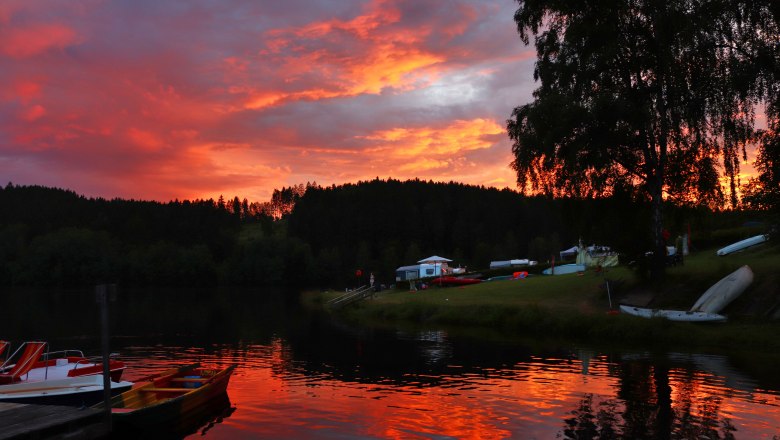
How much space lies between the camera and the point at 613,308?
137ft

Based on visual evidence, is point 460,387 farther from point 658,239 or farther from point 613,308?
point 658,239

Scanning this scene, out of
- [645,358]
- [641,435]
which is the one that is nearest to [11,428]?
[641,435]

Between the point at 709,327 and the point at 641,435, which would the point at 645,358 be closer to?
the point at 709,327

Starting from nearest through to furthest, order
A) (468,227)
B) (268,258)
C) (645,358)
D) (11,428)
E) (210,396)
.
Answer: (11,428), (210,396), (645,358), (268,258), (468,227)

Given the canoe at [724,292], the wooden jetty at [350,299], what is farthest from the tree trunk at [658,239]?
the wooden jetty at [350,299]

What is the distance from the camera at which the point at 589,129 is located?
38438 mm

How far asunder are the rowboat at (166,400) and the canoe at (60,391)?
51.4 inches

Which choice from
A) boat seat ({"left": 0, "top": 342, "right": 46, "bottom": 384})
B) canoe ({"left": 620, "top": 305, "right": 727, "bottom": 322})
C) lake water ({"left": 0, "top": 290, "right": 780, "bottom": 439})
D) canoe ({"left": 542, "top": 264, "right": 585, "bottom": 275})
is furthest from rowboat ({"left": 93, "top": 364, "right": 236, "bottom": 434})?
canoe ({"left": 542, "top": 264, "right": 585, "bottom": 275})

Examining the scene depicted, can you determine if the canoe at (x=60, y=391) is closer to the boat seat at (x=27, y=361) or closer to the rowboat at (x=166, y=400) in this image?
the rowboat at (x=166, y=400)

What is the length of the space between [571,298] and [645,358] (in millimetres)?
16852

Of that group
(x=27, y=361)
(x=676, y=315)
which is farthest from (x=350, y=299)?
(x=27, y=361)

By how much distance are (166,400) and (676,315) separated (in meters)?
30.1

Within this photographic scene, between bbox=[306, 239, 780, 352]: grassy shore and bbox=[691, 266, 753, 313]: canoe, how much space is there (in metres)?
0.65

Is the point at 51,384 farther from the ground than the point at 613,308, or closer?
farther from the ground
